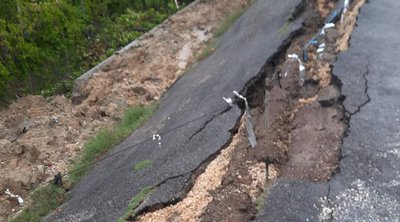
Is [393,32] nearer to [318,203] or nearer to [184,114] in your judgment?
[184,114]

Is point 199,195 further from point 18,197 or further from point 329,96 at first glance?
point 18,197

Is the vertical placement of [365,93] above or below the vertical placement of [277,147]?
below

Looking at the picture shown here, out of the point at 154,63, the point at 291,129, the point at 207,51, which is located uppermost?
the point at 291,129

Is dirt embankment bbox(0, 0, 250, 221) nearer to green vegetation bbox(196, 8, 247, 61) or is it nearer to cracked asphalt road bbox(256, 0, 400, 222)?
green vegetation bbox(196, 8, 247, 61)

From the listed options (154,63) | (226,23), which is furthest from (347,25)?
(154,63)

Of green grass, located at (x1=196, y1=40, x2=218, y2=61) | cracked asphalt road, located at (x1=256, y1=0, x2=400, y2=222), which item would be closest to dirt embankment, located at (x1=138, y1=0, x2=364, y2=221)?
cracked asphalt road, located at (x1=256, y1=0, x2=400, y2=222)

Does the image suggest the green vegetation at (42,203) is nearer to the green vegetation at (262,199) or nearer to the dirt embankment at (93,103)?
the dirt embankment at (93,103)

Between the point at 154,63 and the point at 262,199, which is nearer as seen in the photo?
the point at 262,199

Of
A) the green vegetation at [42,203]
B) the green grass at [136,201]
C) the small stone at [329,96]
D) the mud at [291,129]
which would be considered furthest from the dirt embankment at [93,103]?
the small stone at [329,96]
